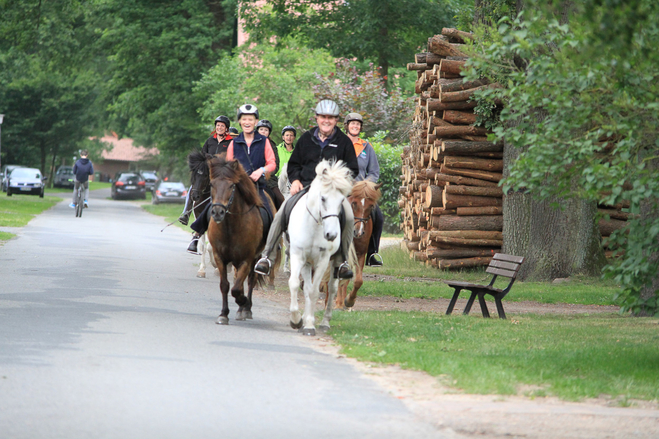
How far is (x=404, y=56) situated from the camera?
37.1m

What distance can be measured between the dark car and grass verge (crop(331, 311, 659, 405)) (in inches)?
1860

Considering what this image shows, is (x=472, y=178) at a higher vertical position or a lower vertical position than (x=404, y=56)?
lower

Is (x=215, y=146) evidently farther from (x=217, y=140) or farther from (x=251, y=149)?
(x=251, y=149)

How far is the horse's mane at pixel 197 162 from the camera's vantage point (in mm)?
12320

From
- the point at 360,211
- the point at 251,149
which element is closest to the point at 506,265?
the point at 360,211

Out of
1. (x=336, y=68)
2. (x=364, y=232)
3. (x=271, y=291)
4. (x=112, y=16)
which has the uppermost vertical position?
(x=112, y=16)

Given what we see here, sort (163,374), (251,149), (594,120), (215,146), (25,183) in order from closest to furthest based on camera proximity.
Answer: (163,374), (594,120), (251,149), (215,146), (25,183)

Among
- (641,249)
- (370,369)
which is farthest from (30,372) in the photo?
(641,249)

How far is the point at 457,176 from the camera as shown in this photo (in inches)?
712

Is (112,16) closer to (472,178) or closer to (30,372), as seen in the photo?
(472,178)

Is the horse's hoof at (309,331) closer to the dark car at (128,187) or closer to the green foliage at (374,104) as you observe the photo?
the green foliage at (374,104)

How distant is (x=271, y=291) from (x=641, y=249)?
280 inches

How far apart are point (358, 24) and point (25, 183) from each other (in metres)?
22.7

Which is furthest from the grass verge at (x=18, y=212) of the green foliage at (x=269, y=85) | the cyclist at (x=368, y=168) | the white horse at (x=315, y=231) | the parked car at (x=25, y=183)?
the white horse at (x=315, y=231)
